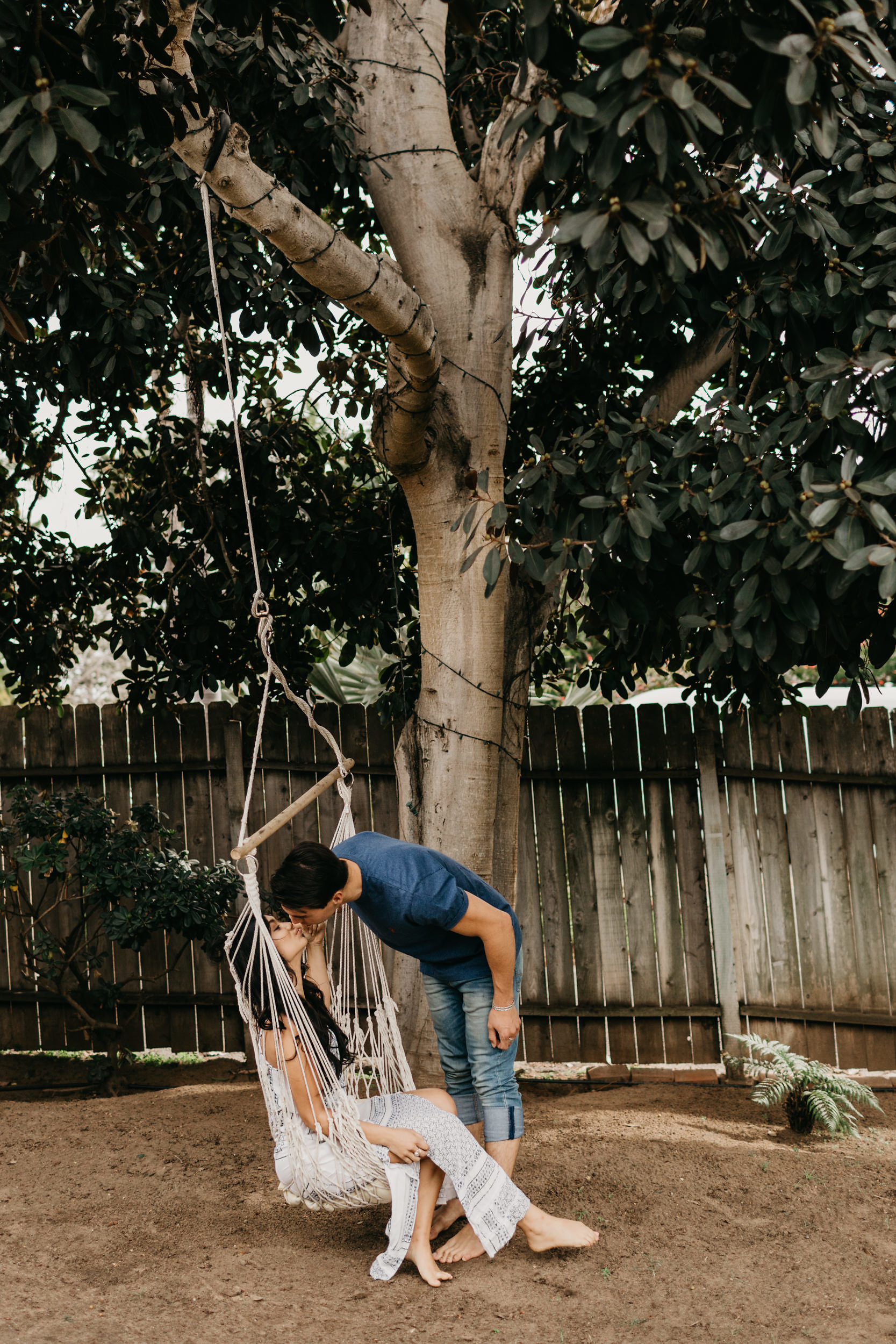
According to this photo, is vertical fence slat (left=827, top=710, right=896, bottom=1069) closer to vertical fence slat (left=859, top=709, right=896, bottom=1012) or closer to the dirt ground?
vertical fence slat (left=859, top=709, right=896, bottom=1012)

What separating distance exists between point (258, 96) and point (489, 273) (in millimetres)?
983

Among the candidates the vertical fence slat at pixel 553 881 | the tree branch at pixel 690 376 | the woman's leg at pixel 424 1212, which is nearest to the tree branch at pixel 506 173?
the tree branch at pixel 690 376

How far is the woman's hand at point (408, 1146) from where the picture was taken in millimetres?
2611

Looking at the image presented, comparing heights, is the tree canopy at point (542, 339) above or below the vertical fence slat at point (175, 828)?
above

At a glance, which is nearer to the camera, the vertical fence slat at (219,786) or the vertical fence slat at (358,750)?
the vertical fence slat at (358,750)

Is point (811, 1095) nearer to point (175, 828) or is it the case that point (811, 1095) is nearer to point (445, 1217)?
point (445, 1217)

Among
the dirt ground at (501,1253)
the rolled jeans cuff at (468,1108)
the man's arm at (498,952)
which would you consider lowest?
the dirt ground at (501,1253)

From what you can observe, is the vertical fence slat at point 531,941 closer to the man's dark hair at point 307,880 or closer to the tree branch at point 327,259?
the tree branch at point 327,259

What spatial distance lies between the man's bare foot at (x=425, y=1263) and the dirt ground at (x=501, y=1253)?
0.8 inches

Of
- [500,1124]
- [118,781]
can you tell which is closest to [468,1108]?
[500,1124]

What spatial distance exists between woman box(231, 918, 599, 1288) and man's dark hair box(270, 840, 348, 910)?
210 millimetres

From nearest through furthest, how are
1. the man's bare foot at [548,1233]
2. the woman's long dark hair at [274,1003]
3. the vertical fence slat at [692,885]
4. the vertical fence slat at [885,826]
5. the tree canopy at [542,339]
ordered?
the tree canopy at [542,339]
the woman's long dark hair at [274,1003]
the man's bare foot at [548,1233]
the vertical fence slat at [885,826]
the vertical fence slat at [692,885]

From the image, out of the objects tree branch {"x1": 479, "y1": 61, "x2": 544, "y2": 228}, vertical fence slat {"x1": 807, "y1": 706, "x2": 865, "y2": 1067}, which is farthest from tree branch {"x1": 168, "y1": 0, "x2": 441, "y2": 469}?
vertical fence slat {"x1": 807, "y1": 706, "x2": 865, "y2": 1067}

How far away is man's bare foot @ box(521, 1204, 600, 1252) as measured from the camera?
106 inches
